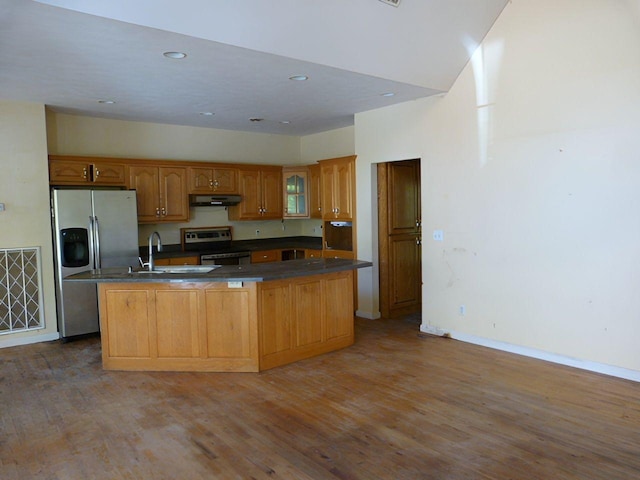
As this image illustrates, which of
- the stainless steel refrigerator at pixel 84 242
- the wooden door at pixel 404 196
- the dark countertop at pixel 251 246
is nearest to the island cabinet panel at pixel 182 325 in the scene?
the stainless steel refrigerator at pixel 84 242

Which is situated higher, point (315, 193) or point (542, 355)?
point (315, 193)

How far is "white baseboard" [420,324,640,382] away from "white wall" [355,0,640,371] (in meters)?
0.05

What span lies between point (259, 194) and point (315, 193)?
34.5 inches

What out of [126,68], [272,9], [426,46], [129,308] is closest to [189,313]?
[129,308]

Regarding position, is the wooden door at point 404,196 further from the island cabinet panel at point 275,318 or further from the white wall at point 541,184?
the island cabinet panel at point 275,318

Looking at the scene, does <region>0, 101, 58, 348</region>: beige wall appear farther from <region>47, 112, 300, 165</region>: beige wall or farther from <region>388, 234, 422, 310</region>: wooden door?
<region>388, 234, 422, 310</region>: wooden door

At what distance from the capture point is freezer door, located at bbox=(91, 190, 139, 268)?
17.9 feet

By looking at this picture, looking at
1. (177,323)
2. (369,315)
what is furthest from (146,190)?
(369,315)

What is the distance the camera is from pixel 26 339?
5.31 metres

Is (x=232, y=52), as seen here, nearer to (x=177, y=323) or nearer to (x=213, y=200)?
(x=177, y=323)

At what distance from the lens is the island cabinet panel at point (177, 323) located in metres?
4.25

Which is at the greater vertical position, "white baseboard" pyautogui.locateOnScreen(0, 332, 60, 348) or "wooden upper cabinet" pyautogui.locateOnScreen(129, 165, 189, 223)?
"wooden upper cabinet" pyautogui.locateOnScreen(129, 165, 189, 223)

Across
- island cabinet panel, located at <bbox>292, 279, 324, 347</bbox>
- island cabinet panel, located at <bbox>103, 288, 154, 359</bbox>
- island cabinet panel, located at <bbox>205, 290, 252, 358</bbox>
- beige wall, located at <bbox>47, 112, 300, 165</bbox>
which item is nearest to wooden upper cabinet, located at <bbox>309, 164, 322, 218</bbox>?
beige wall, located at <bbox>47, 112, 300, 165</bbox>

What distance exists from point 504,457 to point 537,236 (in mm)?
2330
